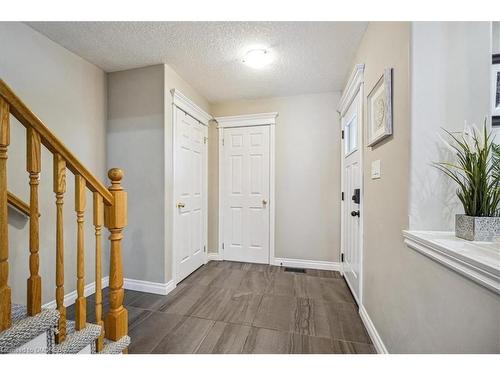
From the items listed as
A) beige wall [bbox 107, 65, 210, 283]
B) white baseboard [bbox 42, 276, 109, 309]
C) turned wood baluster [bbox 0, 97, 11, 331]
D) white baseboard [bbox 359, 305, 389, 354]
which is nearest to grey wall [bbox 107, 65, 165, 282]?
beige wall [bbox 107, 65, 210, 283]

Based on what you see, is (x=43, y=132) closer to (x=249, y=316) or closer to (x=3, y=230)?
(x=3, y=230)

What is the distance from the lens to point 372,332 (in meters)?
1.49

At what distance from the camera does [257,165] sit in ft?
9.98

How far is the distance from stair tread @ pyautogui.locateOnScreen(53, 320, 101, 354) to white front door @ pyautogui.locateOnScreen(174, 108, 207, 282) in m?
1.24

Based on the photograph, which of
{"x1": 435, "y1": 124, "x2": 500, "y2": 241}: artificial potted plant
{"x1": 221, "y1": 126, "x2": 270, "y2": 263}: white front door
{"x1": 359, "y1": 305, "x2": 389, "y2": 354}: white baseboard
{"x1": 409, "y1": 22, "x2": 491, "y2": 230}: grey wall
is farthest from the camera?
{"x1": 221, "y1": 126, "x2": 270, "y2": 263}: white front door

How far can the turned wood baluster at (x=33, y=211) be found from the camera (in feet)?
3.17

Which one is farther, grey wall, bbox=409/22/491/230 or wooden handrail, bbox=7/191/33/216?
wooden handrail, bbox=7/191/33/216

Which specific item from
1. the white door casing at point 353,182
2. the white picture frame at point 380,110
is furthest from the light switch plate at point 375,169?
the white door casing at point 353,182

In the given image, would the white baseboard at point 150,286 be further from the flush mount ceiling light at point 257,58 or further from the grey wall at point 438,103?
the flush mount ceiling light at point 257,58

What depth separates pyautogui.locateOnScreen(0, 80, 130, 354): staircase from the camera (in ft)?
2.87

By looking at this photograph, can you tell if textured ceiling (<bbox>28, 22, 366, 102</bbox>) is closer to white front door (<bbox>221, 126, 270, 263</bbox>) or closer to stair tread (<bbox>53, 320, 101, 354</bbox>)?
white front door (<bbox>221, 126, 270, 263</bbox>)
